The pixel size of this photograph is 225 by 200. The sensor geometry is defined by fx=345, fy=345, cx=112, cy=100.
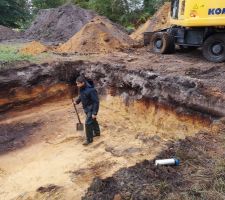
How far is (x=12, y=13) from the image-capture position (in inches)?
1022

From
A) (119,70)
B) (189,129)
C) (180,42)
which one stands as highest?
(180,42)

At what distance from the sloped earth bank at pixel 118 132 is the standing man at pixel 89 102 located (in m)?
0.38

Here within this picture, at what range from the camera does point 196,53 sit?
497 inches

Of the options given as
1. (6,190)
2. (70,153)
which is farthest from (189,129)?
(6,190)

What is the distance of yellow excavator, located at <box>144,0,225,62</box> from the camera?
405 inches

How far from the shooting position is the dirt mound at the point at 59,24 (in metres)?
17.6

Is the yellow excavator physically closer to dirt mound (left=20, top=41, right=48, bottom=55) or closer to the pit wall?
the pit wall

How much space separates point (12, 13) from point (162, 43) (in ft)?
56.0

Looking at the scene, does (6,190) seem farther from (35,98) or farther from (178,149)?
(35,98)

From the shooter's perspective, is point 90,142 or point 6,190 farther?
point 90,142

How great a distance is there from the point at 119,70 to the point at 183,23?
8.46ft

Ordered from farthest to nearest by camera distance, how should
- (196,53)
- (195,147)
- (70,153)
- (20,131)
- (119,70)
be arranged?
(196,53), (119,70), (20,131), (70,153), (195,147)

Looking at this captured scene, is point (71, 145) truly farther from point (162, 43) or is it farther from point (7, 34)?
point (7, 34)

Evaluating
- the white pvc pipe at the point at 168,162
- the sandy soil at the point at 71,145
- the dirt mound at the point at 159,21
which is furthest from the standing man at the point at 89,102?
the dirt mound at the point at 159,21
